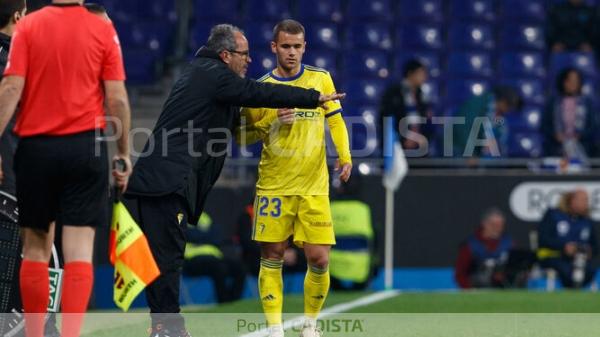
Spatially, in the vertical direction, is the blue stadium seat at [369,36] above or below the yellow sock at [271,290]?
above

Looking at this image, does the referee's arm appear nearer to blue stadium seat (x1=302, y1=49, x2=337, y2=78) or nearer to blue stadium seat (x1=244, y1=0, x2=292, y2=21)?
blue stadium seat (x1=302, y1=49, x2=337, y2=78)

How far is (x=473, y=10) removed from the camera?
18.8 metres

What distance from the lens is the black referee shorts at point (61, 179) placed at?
653 centimetres

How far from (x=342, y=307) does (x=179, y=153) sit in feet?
15.1

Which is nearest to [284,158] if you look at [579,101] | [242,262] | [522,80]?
[242,262]

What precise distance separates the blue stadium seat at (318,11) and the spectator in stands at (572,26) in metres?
2.93

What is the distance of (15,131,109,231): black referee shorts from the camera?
6531 millimetres

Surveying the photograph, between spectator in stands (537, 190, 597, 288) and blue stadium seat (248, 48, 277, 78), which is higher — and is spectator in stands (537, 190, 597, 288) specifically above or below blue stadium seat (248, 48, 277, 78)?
below

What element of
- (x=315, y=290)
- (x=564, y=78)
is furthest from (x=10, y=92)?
(x=564, y=78)

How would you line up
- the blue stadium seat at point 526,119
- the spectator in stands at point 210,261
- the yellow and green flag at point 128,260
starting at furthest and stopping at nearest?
1. the blue stadium seat at point 526,119
2. the spectator in stands at point 210,261
3. the yellow and green flag at point 128,260

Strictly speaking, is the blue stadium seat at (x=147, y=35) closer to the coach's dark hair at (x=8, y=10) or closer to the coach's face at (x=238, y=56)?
the coach's face at (x=238, y=56)

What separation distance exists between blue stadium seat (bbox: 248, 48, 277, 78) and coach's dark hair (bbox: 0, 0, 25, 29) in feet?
32.2

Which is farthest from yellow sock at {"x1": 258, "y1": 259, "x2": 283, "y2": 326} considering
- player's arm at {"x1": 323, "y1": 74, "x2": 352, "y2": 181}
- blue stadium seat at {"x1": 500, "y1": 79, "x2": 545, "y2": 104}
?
blue stadium seat at {"x1": 500, "y1": 79, "x2": 545, "y2": 104}

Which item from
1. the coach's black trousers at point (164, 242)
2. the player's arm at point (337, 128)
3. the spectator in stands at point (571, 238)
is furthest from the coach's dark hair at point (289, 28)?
the spectator in stands at point (571, 238)
